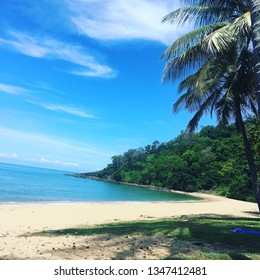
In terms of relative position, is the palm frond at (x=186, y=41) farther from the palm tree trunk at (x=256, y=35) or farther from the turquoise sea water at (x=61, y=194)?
the turquoise sea water at (x=61, y=194)

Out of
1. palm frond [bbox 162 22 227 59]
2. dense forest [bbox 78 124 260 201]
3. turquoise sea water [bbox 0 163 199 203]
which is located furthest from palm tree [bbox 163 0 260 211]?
dense forest [bbox 78 124 260 201]

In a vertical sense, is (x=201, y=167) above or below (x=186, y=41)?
above

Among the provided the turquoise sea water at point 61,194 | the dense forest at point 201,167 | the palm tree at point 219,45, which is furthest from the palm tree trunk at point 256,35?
the dense forest at point 201,167

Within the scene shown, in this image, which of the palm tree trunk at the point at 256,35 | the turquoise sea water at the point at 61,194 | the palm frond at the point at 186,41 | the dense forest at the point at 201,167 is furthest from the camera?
the dense forest at the point at 201,167

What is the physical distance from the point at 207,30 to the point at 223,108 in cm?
618

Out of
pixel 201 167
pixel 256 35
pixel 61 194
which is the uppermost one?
pixel 201 167

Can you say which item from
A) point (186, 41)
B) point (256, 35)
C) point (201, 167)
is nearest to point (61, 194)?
point (186, 41)

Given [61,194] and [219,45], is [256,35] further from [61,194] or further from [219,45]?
[61,194]

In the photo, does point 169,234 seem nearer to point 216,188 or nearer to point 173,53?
point 173,53

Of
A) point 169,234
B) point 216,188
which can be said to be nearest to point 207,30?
point 169,234

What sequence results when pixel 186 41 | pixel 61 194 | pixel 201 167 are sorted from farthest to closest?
pixel 201 167 → pixel 61 194 → pixel 186 41

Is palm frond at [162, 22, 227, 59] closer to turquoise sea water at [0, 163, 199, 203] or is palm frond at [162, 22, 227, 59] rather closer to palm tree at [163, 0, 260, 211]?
palm tree at [163, 0, 260, 211]

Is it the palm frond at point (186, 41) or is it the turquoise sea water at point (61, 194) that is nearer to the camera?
the palm frond at point (186, 41)
